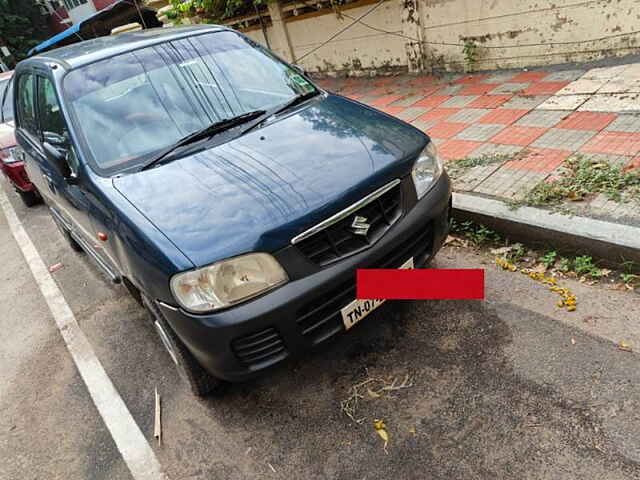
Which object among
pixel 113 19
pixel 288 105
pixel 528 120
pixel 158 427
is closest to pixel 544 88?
pixel 528 120

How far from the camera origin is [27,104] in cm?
376

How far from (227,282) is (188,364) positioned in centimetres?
68

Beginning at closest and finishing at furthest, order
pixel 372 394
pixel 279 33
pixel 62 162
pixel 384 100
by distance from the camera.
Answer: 1. pixel 372 394
2. pixel 62 162
3. pixel 384 100
4. pixel 279 33

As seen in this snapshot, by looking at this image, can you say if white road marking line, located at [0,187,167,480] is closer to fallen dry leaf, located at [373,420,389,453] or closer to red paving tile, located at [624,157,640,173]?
fallen dry leaf, located at [373,420,389,453]

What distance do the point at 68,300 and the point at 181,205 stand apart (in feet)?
8.21

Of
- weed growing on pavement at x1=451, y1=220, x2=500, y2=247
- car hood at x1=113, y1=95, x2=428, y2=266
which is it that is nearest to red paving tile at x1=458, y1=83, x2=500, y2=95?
weed growing on pavement at x1=451, y1=220, x2=500, y2=247

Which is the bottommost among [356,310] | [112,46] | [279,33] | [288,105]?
[356,310]

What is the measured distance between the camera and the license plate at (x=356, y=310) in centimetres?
213

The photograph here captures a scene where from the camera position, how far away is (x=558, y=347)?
2262 millimetres

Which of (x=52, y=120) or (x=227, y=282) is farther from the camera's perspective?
(x=52, y=120)

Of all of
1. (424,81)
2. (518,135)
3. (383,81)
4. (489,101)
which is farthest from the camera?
(383,81)

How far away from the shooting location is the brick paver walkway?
135 inches

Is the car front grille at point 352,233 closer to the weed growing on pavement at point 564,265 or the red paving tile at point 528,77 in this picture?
the weed growing on pavement at point 564,265

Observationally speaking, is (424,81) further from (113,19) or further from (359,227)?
(113,19)
